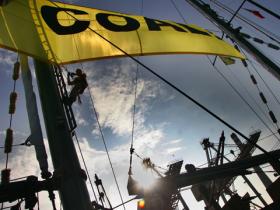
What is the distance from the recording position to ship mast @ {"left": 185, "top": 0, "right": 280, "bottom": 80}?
30.0ft

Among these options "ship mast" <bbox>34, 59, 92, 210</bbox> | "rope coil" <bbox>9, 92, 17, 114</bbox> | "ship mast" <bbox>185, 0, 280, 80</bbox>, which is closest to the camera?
"ship mast" <bbox>34, 59, 92, 210</bbox>

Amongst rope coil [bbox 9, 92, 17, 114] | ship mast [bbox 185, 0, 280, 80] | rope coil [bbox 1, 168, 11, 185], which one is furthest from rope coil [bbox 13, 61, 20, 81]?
ship mast [bbox 185, 0, 280, 80]

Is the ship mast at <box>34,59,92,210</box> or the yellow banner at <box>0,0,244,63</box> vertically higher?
the yellow banner at <box>0,0,244,63</box>

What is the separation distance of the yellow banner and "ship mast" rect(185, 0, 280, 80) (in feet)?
3.75

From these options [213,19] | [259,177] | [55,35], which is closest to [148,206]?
[55,35]

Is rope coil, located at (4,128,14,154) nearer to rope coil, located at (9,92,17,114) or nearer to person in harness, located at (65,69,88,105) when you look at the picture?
rope coil, located at (9,92,17,114)

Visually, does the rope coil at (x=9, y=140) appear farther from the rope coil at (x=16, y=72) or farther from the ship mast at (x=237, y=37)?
the ship mast at (x=237, y=37)

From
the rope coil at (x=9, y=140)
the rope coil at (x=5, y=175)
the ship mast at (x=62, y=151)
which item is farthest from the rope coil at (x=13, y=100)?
the rope coil at (x=5, y=175)

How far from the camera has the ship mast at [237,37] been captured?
30.0 ft

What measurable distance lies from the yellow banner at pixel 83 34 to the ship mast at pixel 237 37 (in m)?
1.14

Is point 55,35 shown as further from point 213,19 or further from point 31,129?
point 213,19

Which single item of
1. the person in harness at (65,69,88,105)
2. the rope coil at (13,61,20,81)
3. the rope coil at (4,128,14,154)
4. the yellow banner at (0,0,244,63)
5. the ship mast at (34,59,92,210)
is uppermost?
the yellow banner at (0,0,244,63)

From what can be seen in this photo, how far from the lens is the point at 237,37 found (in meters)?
10.9

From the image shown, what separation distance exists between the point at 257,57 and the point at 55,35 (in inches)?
296
